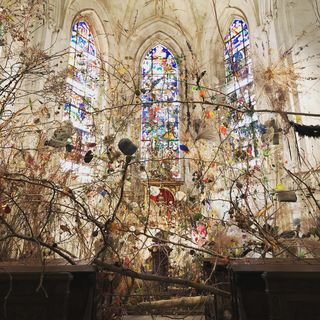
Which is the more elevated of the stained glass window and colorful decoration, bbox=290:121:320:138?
the stained glass window

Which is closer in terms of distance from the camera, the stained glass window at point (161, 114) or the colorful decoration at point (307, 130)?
the colorful decoration at point (307, 130)

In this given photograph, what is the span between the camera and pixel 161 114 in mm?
9891

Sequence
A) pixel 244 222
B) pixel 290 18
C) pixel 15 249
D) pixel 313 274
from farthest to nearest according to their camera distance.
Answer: pixel 290 18 < pixel 15 249 < pixel 244 222 < pixel 313 274

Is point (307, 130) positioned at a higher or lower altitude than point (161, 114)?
lower

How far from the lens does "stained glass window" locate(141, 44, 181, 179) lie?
900 centimetres

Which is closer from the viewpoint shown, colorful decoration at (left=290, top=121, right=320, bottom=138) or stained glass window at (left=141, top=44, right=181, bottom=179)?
colorful decoration at (left=290, top=121, right=320, bottom=138)

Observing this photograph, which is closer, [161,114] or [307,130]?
[307,130]

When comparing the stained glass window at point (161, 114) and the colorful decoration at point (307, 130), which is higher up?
the stained glass window at point (161, 114)

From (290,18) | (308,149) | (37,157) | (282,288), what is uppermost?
(290,18)

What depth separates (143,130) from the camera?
965 centimetres

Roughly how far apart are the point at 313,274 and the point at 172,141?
7.89 metres

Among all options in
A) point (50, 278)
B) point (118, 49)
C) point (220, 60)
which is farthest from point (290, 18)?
point (50, 278)

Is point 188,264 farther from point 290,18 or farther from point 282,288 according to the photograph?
point 290,18

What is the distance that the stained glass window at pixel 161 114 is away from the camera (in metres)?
9.00
